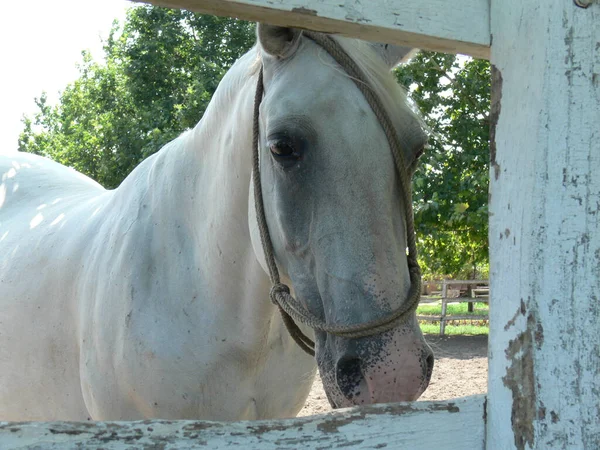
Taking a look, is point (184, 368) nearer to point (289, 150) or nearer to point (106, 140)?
point (289, 150)

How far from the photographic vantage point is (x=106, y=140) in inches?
591

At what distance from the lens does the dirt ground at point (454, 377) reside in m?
6.64

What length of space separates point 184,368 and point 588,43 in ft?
5.26

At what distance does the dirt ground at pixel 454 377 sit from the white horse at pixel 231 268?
2.58 m

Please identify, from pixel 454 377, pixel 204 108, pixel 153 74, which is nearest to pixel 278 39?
pixel 454 377

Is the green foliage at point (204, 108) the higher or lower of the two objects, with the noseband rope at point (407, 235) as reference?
higher

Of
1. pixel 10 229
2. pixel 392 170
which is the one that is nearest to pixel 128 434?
pixel 392 170

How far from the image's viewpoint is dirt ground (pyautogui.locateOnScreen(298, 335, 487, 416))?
6.64 meters

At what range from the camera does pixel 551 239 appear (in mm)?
938

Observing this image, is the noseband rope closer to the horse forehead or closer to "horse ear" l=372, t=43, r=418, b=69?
the horse forehead

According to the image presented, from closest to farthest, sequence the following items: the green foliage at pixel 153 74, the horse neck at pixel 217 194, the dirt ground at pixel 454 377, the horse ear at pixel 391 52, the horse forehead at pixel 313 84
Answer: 1. the horse forehead at pixel 313 84
2. the horse ear at pixel 391 52
3. the horse neck at pixel 217 194
4. the dirt ground at pixel 454 377
5. the green foliage at pixel 153 74

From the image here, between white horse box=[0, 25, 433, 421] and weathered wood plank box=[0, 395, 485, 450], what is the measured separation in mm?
521

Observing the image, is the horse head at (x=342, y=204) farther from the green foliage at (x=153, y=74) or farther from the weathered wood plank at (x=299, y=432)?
the green foliage at (x=153, y=74)

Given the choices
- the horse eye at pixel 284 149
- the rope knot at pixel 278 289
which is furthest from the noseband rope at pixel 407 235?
the horse eye at pixel 284 149
